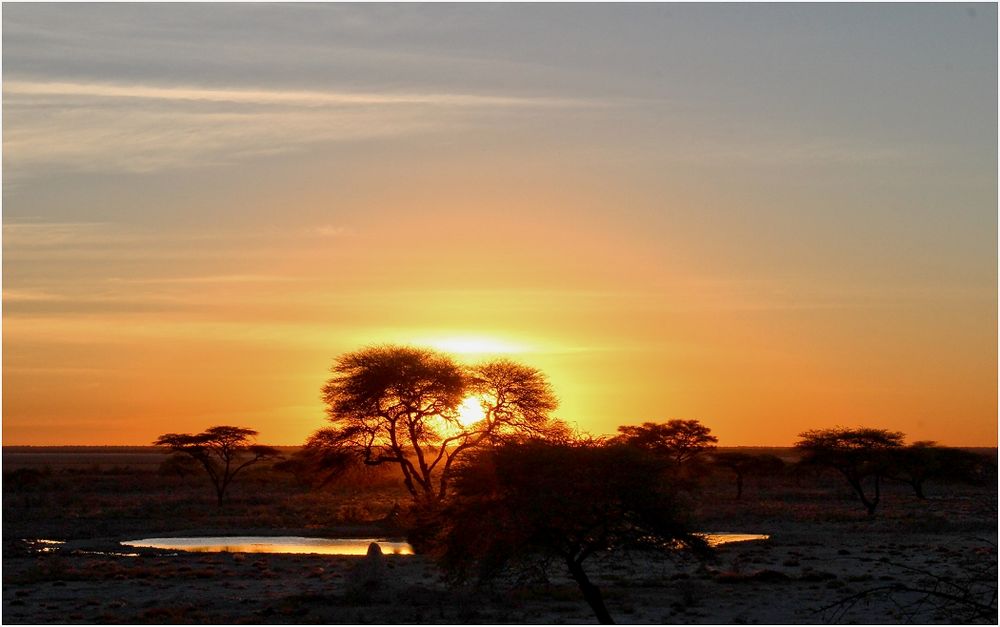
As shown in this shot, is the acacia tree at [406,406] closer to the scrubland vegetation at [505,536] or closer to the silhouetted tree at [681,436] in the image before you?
the scrubland vegetation at [505,536]

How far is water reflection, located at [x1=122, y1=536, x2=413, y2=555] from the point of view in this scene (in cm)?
3981

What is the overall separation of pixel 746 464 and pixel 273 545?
49.9 meters

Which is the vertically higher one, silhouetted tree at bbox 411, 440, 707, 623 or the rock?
silhouetted tree at bbox 411, 440, 707, 623

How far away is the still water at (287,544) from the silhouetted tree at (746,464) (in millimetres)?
30479

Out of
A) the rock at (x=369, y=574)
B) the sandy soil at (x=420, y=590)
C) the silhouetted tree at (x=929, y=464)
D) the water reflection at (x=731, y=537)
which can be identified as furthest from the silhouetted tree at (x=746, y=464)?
the rock at (x=369, y=574)

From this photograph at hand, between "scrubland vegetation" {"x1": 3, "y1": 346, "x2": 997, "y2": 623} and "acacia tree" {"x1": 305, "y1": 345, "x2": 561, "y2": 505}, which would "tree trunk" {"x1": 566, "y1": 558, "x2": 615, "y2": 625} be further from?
"acacia tree" {"x1": 305, "y1": 345, "x2": 561, "y2": 505}

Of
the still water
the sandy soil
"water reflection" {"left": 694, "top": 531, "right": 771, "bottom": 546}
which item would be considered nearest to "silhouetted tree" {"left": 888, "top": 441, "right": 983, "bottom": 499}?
"water reflection" {"left": 694, "top": 531, "right": 771, "bottom": 546}

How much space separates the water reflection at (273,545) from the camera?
3981 cm

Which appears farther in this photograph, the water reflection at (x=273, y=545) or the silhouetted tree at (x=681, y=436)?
the silhouetted tree at (x=681, y=436)

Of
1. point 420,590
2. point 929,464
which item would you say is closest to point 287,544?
point 420,590

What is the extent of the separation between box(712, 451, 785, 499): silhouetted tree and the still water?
100.0 feet

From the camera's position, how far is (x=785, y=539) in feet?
139

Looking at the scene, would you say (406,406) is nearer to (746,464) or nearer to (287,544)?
(287,544)

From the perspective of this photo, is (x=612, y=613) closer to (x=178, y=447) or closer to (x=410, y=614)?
(x=410, y=614)
